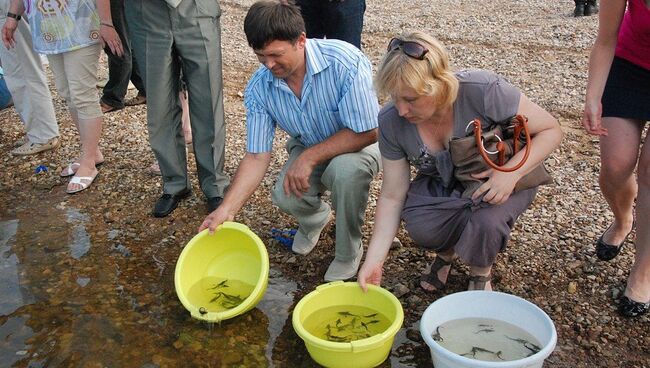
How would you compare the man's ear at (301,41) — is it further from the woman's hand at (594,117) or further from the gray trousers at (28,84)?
the gray trousers at (28,84)

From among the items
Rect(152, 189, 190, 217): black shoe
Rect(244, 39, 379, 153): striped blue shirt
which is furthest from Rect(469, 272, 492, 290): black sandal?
Rect(152, 189, 190, 217): black shoe

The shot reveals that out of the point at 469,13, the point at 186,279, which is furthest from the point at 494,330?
the point at 469,13

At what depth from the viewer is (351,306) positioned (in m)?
2.74

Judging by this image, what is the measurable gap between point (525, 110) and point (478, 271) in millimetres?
723

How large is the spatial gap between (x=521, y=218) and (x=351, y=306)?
1292 mm

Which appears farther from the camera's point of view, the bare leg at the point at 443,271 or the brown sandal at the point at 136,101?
the brown sandal at the point at 136,101

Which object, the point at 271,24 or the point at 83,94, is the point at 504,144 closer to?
the point at 271,24

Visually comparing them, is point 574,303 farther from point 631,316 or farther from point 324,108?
point 324,108

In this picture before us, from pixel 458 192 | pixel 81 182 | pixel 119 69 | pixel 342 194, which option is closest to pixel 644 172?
pixel 458 192

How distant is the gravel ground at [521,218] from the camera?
8.98 ft

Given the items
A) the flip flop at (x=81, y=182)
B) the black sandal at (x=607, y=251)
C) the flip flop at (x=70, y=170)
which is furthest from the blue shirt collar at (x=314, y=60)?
the flip flop at (x=70, y=170)

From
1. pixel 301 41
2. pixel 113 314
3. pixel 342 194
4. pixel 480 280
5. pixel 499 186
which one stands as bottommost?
pixel 113 314

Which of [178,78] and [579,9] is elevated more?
[178,78]

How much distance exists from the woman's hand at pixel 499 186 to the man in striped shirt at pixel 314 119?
1.92 ft
